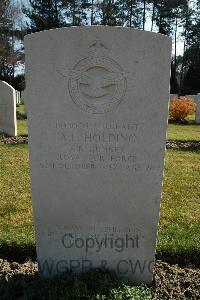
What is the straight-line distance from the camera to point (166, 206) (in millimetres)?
5676

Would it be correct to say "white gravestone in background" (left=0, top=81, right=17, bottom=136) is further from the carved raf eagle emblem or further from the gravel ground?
the carved raf eagle emblem

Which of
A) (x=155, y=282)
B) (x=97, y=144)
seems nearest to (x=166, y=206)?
(x=155, y=282)

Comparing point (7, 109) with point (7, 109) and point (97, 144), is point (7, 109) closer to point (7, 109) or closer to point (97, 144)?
point (7, 109)

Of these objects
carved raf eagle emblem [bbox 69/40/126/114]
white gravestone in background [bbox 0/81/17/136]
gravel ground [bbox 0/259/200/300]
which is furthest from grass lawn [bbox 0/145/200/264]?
white gravestone in background [bbox 0/81/17/136]

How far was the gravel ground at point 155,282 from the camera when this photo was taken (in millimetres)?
3299

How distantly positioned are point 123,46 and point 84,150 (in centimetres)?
88

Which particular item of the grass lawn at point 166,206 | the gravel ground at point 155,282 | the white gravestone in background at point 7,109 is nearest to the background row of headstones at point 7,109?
the white gravestone in background at point 7,109

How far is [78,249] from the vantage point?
357 centimetres

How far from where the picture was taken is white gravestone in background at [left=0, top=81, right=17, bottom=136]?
37.1 feet

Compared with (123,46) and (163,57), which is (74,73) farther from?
(163,57)

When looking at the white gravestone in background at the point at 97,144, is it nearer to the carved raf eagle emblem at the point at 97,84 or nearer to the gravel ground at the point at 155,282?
the carved raf eagle emblem at the point at 97,84

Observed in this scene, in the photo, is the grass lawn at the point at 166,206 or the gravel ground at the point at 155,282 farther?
the grass lawn at the point at 166,206

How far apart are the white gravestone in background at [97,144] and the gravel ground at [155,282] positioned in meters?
0.16

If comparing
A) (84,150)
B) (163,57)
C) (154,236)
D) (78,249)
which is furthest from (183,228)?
(163,57)
